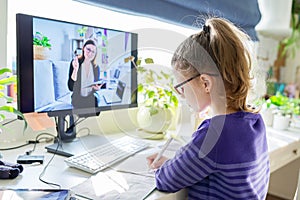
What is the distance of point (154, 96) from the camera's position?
1.35 m

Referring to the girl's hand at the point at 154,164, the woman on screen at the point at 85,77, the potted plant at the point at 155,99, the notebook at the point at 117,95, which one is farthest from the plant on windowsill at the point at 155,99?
the girl's hand at the point at 154,164

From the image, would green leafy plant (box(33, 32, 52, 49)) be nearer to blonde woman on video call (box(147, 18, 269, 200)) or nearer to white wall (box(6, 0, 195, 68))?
white wall (box(6, 0, 195, 68))

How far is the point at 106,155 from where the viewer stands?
0.97 metres

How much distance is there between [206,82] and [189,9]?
0.73m

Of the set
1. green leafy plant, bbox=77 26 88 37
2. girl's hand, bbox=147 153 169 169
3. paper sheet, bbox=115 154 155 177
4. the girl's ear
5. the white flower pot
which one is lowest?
paper sheet, bbox=115 154 155 177

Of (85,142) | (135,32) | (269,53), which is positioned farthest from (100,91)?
(269,53)

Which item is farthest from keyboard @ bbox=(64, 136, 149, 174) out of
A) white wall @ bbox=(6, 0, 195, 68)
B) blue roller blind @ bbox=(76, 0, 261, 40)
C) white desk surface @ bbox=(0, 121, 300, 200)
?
blue roller blind @ bbox=(76, 0, 261, 40)

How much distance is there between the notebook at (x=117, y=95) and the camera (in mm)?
1166

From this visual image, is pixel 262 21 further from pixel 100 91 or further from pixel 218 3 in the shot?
pixel 100 91

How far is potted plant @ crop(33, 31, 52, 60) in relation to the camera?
2.97 feet

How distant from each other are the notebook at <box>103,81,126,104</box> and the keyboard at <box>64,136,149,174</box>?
154 mm

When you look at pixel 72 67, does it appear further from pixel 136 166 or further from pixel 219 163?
pixel 219 163

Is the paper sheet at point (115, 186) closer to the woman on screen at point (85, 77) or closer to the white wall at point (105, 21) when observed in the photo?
the woman on screen at point (85, 77)

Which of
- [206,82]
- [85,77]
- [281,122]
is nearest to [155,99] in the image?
[85,77]
